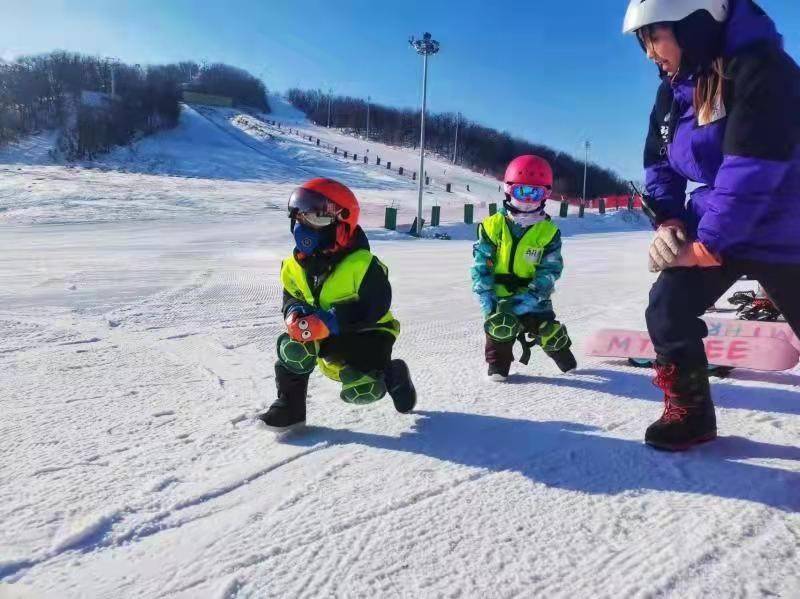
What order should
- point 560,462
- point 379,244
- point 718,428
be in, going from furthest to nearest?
point 379,244, point 718,428, point 560,462

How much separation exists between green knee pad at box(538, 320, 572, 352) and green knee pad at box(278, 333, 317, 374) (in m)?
1.45

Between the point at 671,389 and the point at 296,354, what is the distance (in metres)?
1.43

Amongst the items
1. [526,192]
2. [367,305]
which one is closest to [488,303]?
[526,192]

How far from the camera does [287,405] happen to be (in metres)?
2.59

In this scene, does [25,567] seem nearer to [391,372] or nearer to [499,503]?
[499,503]

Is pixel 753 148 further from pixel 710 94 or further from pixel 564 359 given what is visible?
pixel 564 359

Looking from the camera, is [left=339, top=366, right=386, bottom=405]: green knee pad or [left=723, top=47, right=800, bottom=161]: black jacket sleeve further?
[left=339, top=366, right=386, bottom=405]: green knee pad

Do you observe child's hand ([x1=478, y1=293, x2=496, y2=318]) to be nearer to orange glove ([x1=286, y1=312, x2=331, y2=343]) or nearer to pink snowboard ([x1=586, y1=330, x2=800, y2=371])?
pink snowboard ([x1=586, y1=330, x2=800, y2=371])

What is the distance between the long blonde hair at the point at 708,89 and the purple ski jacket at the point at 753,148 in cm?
2

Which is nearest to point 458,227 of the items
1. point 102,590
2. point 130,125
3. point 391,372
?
point 391,372

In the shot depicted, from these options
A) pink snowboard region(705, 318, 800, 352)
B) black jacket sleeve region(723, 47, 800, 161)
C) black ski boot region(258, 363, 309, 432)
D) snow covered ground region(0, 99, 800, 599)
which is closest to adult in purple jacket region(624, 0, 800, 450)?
black jacket sleeve region(723, 47, 800, 161)

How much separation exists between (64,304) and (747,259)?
5388 mm

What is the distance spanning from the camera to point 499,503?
1.92m

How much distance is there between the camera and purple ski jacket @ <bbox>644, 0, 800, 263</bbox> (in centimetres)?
187
